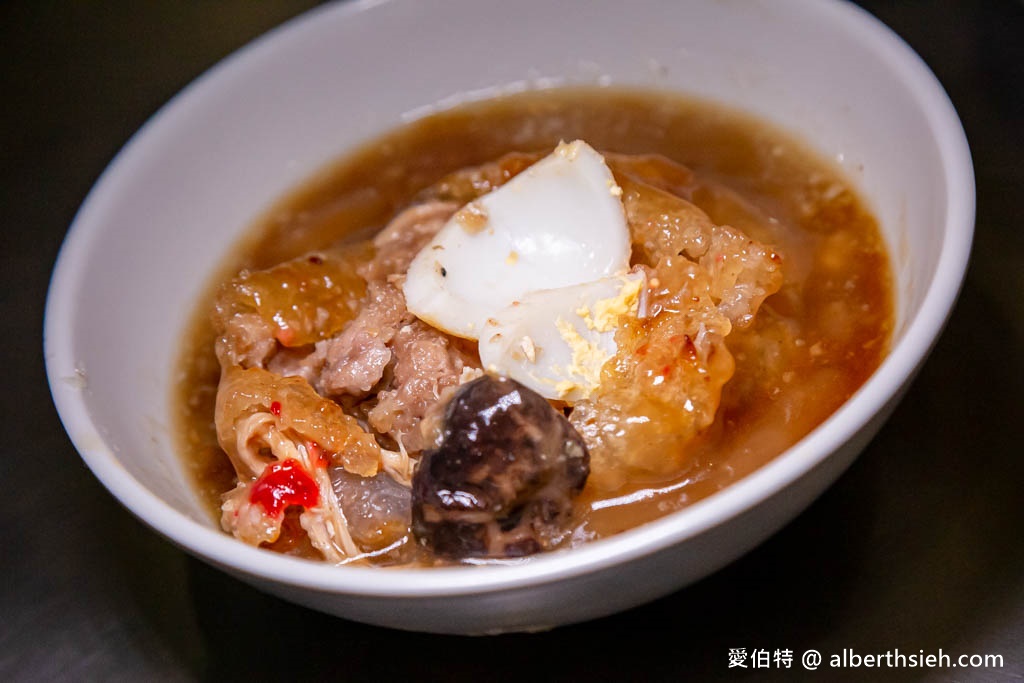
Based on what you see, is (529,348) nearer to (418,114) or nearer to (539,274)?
(539,274)

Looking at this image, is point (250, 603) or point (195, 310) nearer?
point (250, 603)

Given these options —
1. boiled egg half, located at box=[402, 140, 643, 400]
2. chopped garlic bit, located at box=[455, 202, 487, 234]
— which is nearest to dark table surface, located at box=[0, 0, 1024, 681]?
boiled egg half, located at box=[402, 140, 643, 400]

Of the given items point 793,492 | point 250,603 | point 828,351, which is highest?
point 793,492

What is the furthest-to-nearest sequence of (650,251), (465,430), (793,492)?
1. (650,251)
2. (465,430)
3. (793,492)

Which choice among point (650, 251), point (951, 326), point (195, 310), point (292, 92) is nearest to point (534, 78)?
point (292, 92)

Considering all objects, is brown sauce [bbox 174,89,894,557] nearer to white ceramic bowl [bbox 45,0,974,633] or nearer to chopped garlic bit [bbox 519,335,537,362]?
white ceramic bowl [bbox 45,0,974,633]

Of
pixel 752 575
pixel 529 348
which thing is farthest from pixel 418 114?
pixel 752 575

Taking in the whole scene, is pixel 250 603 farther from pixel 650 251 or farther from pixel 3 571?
pixel 650 251
